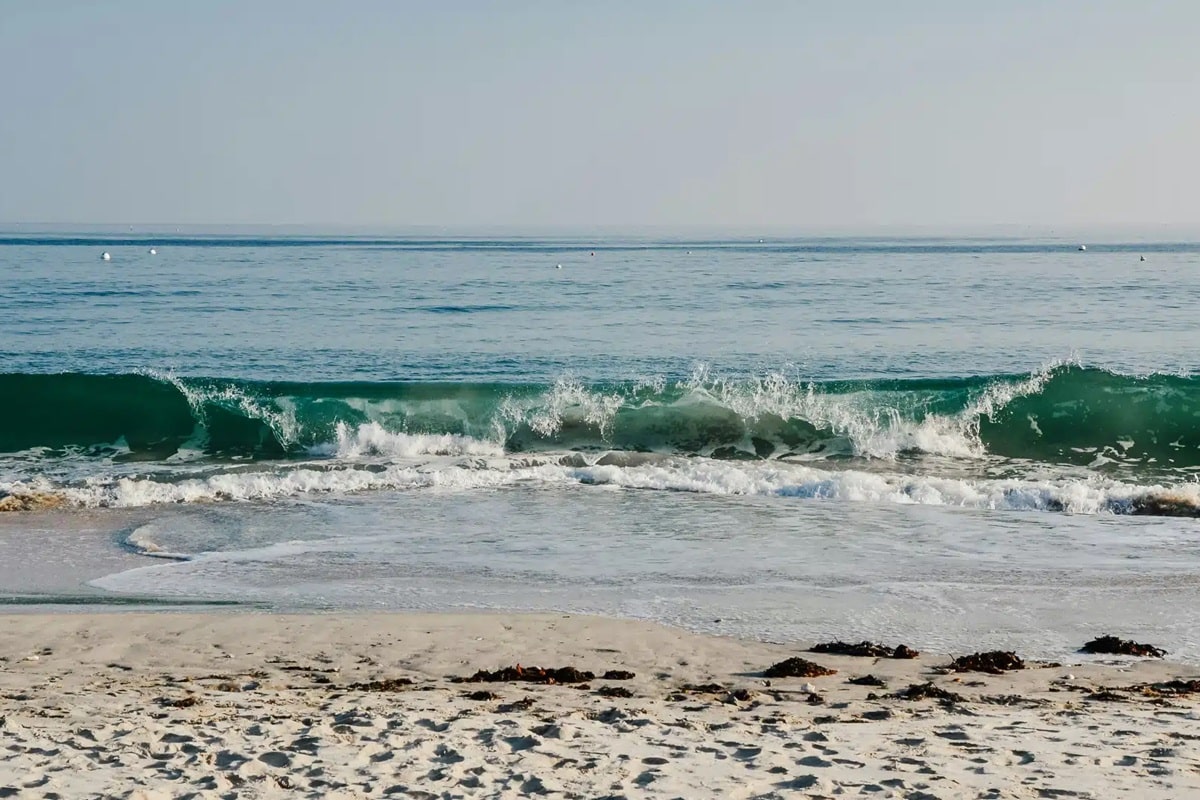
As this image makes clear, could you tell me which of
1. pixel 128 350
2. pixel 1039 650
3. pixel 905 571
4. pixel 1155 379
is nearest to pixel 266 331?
pixel 128 350

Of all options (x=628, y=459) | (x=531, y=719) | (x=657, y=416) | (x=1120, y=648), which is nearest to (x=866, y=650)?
(x=1120, y=648)

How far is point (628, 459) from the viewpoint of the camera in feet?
60.7

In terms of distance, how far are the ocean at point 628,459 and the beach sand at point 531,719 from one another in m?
1.05

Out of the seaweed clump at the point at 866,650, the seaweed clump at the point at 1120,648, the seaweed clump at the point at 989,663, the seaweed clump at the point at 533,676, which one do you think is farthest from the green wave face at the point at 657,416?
the seaweed clump at the point at 533,676

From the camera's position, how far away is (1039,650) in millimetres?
8453

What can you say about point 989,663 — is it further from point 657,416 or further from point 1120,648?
point 657,416

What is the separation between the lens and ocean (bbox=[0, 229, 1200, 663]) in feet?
34.0

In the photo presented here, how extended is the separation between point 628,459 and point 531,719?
12.0 meters

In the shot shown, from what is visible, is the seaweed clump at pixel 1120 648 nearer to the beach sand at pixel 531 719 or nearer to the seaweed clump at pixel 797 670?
the beach sand at pixel 531 719

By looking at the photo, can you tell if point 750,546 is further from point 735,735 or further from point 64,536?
point 64,536

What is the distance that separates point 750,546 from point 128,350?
20464mm

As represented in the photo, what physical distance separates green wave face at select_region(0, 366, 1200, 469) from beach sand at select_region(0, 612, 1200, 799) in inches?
463

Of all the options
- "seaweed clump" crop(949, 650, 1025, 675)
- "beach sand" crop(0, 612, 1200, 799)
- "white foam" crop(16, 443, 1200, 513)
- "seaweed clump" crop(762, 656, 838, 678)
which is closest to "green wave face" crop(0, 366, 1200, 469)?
"white foam" crop(16, 443, 1200, 513)

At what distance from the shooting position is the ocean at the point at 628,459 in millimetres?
10359
